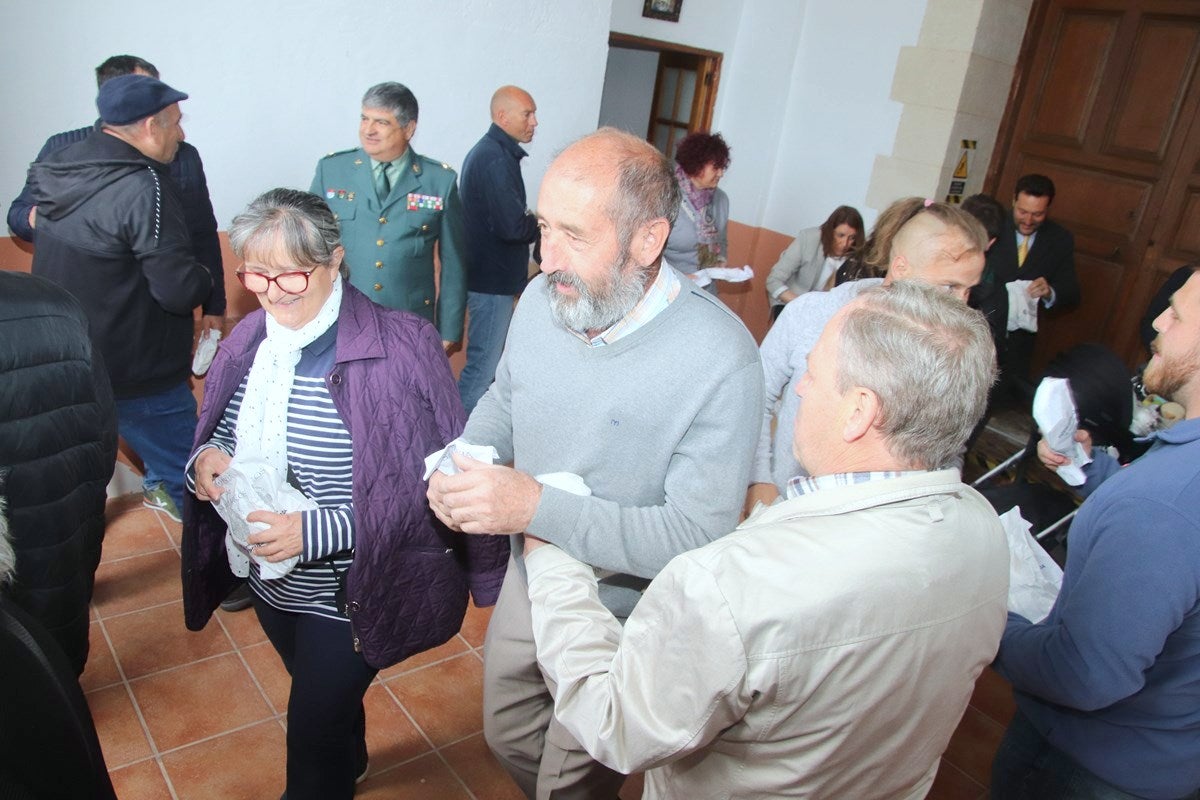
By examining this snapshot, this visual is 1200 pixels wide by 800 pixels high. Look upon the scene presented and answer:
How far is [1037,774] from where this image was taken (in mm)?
1940

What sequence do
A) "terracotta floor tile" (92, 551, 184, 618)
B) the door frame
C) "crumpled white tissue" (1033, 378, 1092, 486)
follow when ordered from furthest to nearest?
1. the door frame
2. "terracotta floor tile" (92, 551, 184, 618)
3. "crumpled white tissue" (1033, 378, 1092, 486)

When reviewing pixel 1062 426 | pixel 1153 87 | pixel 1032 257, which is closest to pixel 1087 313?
pixel 1032 257

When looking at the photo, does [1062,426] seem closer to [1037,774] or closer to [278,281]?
[1037,774]

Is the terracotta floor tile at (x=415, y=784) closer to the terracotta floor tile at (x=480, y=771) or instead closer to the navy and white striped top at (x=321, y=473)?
the terracotta floor tile at (x=480, y=771)

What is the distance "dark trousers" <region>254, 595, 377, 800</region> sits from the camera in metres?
2.02

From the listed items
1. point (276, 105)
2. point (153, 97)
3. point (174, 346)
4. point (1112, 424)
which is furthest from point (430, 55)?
point (1112, 424)

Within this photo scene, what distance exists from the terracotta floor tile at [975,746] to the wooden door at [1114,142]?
3075mm

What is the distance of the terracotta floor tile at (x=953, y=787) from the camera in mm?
2949

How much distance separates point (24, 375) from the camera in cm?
187

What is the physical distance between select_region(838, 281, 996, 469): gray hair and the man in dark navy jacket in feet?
10.3

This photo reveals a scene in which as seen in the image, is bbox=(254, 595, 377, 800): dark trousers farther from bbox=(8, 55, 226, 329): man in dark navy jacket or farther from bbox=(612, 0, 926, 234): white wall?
bbox=(612, 0, 926, 234): white wall

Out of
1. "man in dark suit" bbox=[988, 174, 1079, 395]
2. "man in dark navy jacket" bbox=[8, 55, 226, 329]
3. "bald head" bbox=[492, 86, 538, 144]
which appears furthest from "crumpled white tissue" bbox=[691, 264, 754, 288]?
"man in dark navy jacket" bbox=[8, 55, 226, 329]

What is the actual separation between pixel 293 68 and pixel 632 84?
518 centimetres

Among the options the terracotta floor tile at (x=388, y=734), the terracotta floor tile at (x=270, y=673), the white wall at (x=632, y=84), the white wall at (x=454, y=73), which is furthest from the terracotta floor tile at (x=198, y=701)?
the white wall at (x=632, y=84)
